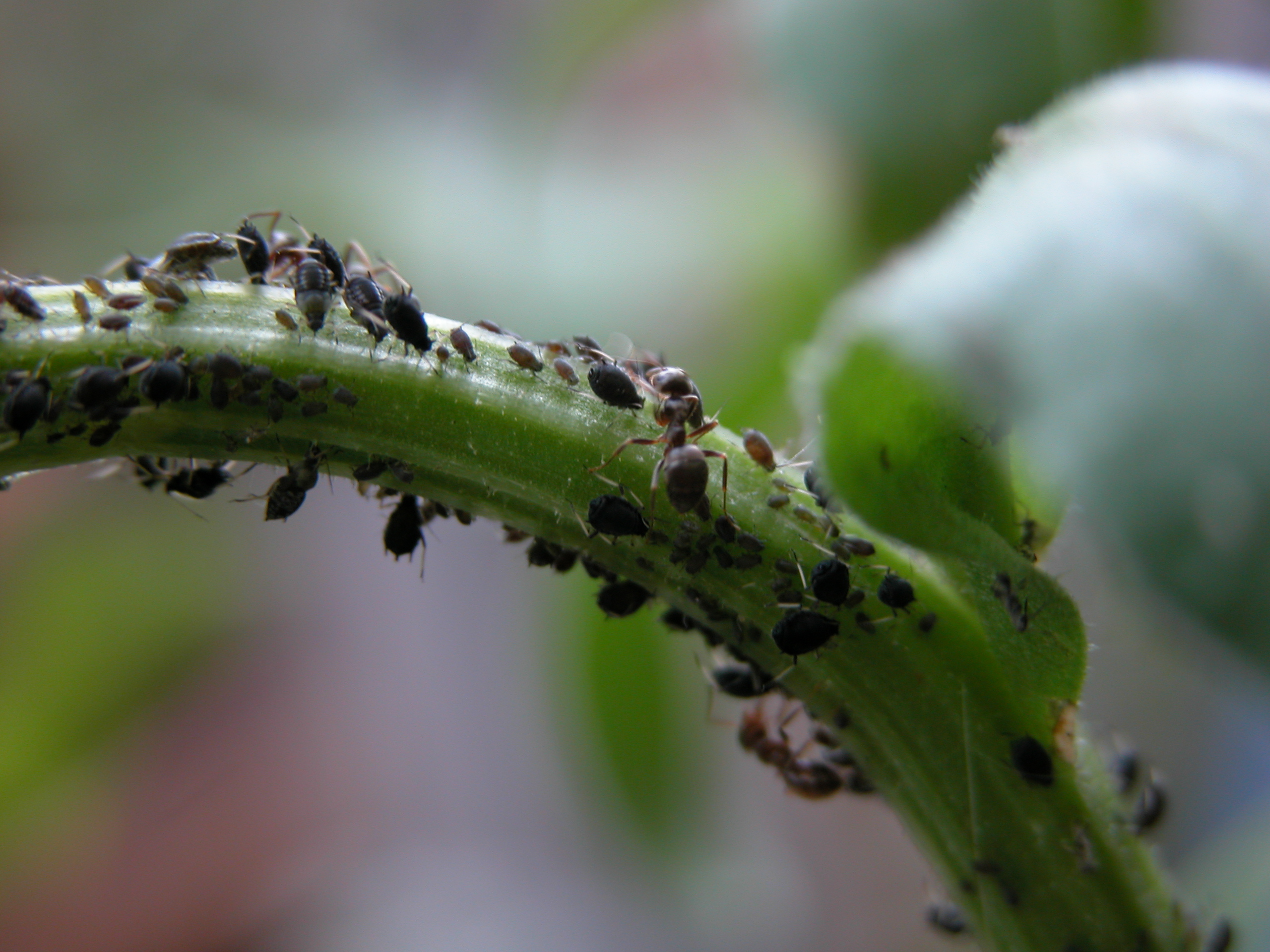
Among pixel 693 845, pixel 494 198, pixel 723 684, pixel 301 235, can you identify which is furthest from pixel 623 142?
pixel 723 684

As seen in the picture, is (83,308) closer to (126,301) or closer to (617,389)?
(126,301)

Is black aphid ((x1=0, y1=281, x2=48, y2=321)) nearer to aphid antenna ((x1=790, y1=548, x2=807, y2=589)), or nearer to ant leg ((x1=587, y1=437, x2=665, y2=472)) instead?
ant leg ((x1=587, y1=437, x2=665, y2=472))

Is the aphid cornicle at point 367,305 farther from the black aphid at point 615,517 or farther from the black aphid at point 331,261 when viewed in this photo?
the black aphid at point 615,517

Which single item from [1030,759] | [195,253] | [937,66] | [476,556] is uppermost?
[476,556]

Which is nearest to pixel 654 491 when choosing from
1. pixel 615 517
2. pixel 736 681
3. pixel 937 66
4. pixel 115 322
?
pixel 615 517

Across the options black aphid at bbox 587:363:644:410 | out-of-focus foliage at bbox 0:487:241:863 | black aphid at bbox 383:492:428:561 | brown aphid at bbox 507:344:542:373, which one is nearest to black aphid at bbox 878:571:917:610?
black aphid at bbox 587:363:644:410

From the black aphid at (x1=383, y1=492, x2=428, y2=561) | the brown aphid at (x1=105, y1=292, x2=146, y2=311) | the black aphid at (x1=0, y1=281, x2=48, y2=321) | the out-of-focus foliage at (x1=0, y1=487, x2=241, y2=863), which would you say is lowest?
the black aphid at (x1=383, y1=492, x2=428, y2=561)
